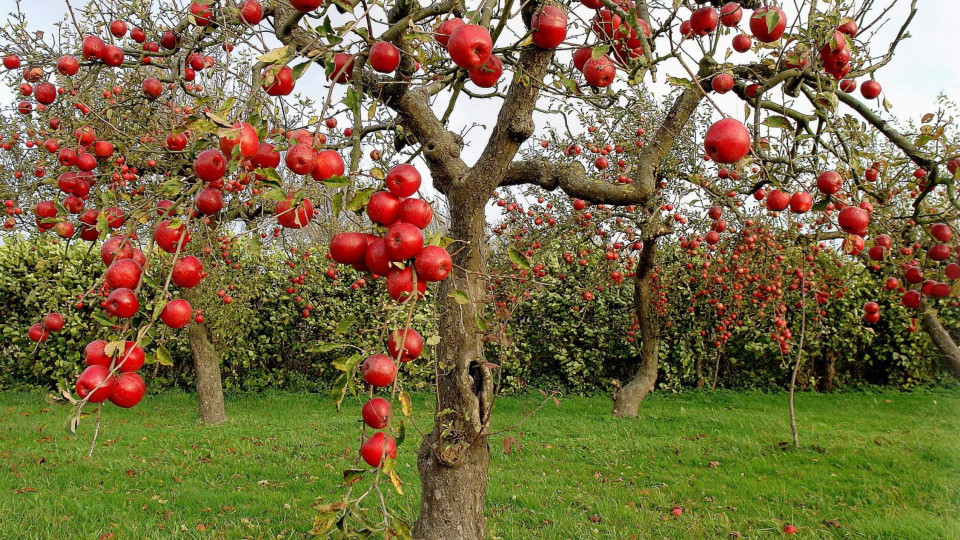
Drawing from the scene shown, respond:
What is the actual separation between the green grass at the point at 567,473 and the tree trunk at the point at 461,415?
40.4 inches

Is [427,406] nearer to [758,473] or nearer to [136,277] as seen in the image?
[758,473]

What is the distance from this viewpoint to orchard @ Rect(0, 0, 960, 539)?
142 centimetres

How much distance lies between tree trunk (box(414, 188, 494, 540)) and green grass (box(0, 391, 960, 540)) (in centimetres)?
103

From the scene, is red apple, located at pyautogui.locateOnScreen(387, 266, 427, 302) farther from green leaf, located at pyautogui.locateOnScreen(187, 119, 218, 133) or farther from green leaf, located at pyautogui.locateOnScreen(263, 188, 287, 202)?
green leaf, located at pyautogui.locateOnScreen(187, 119, 218, 133)

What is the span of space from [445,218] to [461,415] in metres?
1.47

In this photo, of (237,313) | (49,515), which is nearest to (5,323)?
(237,313)

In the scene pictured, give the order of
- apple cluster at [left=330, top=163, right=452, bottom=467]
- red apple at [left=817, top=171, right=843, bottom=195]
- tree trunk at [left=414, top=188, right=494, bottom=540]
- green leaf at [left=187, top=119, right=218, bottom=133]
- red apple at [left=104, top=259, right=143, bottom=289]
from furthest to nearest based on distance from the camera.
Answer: tree trunk at [left=414, top=188, right=494, bottom=540] < red apple at [left=817, top=171, right=843, bottom=195] < red apple at [left=104, top=259, right=143, bottom=289] < apple cluster at [left=330, top=163, right=452, bottom=467] < green leaf at [left=187, top=119, right=218, bottom=133]

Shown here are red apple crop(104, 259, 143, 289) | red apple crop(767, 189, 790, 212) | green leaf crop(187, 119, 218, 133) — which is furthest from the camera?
red apple crop(767, 189, 790, 212)

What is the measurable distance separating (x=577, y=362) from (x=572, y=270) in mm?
1504

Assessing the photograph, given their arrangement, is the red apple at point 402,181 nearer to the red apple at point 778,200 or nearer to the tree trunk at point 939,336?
the red apple at point 778,200

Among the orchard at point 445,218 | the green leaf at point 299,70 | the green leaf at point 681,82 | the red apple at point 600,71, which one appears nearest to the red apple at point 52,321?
the orchard at point 445,218

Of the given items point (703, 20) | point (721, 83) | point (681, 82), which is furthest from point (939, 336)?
point (681, 82)

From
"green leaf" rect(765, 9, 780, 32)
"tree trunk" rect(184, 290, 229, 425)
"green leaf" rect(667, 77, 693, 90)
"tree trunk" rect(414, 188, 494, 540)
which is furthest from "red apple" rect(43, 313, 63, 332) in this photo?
"tree trunk" rect(184, 290, 229, 425)

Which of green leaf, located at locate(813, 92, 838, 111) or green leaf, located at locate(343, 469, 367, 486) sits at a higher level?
green leaf, located at locate(813, 92, 838, 111)
